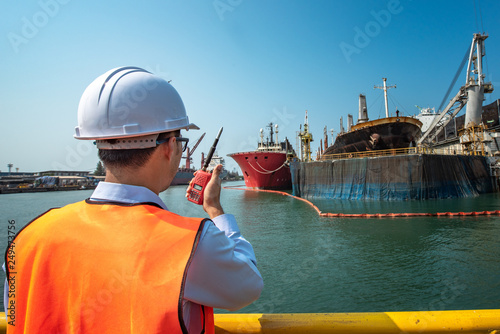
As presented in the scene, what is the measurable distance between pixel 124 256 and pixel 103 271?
0.07 m

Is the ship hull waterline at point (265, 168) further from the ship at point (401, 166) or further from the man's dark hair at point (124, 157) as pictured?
the man's dark hair at point (124, 157)

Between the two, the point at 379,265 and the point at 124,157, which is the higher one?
the point at 124,157

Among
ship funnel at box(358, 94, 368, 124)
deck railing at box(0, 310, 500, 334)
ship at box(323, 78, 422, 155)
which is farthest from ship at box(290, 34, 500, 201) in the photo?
deck railing at box(0, 310, 500, 334)

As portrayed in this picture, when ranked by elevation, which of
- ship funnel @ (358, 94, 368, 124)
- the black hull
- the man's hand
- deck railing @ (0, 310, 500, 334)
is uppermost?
ship funnel @ (358, 94, 368, 124)

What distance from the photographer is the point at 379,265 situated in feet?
19.5

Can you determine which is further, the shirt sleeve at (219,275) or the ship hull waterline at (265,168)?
the ship hull waterline at (265,168)

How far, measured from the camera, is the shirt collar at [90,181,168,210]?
93 centimetres

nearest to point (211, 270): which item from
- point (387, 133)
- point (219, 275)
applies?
point (219, 275)

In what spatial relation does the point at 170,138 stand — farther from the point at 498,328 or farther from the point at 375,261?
the point at 375,261

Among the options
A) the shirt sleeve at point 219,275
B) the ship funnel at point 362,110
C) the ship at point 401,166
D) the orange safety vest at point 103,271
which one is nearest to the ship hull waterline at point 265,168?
the ship at point 401,166

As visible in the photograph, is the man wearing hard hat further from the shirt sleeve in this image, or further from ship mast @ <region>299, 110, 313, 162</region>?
ship mast @ <region>299, 110, 313, 162</region>

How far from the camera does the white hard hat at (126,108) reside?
100 centimetres

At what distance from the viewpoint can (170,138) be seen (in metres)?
1.10

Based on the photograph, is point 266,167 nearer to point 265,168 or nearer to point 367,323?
point 265,168
